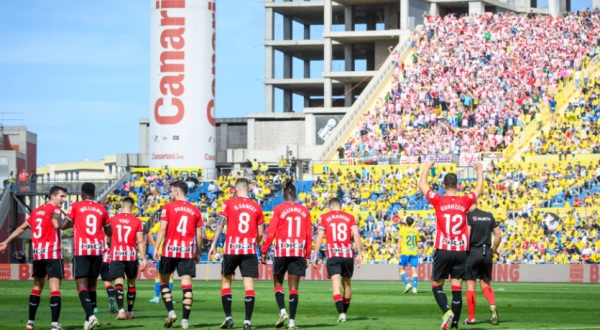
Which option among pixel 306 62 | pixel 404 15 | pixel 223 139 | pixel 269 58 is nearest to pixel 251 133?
pixel 223 139

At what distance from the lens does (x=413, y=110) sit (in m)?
67.0

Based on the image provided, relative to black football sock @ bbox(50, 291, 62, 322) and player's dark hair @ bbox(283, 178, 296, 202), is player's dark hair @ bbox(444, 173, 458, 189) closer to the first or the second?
player's dark hair @ bbox(283, 178, 296, 202)

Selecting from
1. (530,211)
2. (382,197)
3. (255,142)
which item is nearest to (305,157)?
(255,142)

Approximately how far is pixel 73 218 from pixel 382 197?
37.6m

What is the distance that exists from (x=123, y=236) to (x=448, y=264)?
26.6ft

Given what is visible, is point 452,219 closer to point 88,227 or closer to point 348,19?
point 88,227

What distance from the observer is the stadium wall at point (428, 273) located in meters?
45.5

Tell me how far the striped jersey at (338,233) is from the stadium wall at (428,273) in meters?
24.7

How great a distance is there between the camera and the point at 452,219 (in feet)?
63.2

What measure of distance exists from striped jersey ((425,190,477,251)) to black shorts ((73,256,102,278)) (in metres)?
5.92

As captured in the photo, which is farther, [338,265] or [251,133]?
[251,133]

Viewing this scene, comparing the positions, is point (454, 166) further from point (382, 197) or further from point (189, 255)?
point (189, 255)

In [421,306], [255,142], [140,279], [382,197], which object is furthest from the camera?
[255,142]

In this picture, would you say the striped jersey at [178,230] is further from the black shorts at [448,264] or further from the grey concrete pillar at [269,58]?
the grey concrete pillar at [269,58]
